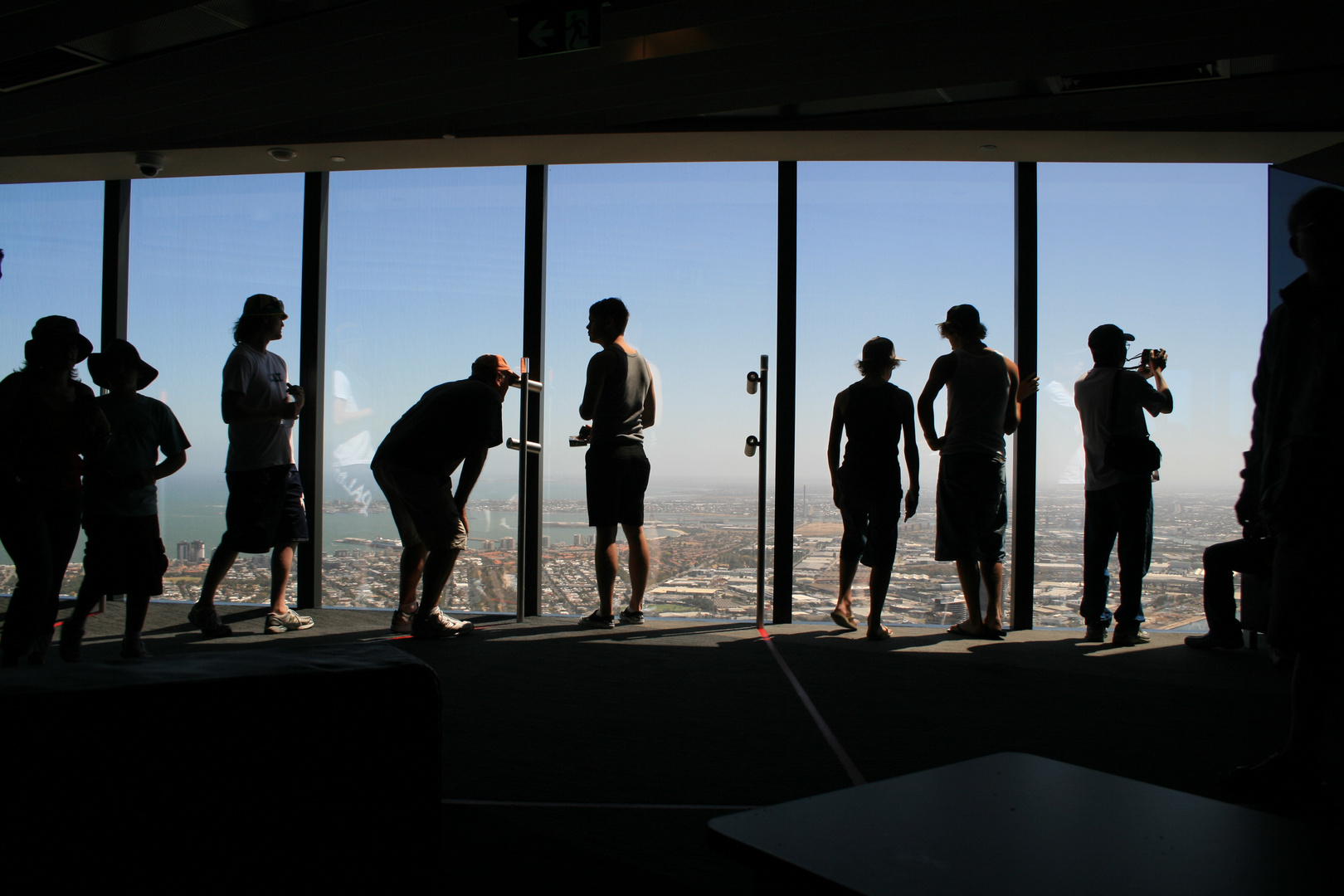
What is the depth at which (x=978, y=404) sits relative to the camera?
13.4ft

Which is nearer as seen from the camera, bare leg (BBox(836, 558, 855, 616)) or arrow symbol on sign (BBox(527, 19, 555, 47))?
arrow symbol on sign (BBox(527, 19, 555, 47))

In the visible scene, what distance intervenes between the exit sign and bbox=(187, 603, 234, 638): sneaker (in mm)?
2810

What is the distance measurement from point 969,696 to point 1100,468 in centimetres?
164

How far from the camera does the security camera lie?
4.73 m

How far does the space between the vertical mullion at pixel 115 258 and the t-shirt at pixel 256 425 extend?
169cm

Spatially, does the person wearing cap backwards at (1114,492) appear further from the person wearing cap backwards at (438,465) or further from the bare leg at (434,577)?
the bare leg at (434,577)

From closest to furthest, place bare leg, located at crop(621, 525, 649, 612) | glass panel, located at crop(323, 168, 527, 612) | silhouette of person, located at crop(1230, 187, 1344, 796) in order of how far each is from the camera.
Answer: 1. silhouette of person, located at crop(1230, 187, 1344, 796)
2. bare leg, located at crop(621, 525, 649, 612)
3. glass panel, located at crop(323, 168, 527, 612)

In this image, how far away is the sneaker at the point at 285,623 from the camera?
409 centimetres

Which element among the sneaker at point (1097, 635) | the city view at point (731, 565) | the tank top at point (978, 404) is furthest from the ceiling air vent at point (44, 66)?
the sneaker at point (1097, 635)

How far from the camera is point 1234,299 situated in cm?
451

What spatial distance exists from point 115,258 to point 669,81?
3.55 metres

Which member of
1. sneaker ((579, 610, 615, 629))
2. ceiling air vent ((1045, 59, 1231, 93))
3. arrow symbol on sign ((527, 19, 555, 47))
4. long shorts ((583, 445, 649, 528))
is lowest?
sneaker ((579, 610, 615, 629))

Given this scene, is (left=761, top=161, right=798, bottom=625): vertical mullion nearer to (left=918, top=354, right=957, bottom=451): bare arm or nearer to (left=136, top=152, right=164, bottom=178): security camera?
(left=918, top=354, right=957, bottom=451): bare arm

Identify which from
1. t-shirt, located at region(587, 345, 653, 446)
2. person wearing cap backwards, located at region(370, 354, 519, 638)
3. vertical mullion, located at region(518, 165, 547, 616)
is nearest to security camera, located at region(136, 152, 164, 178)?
vertical mullion, located at region(518, 165, 547, 616)
